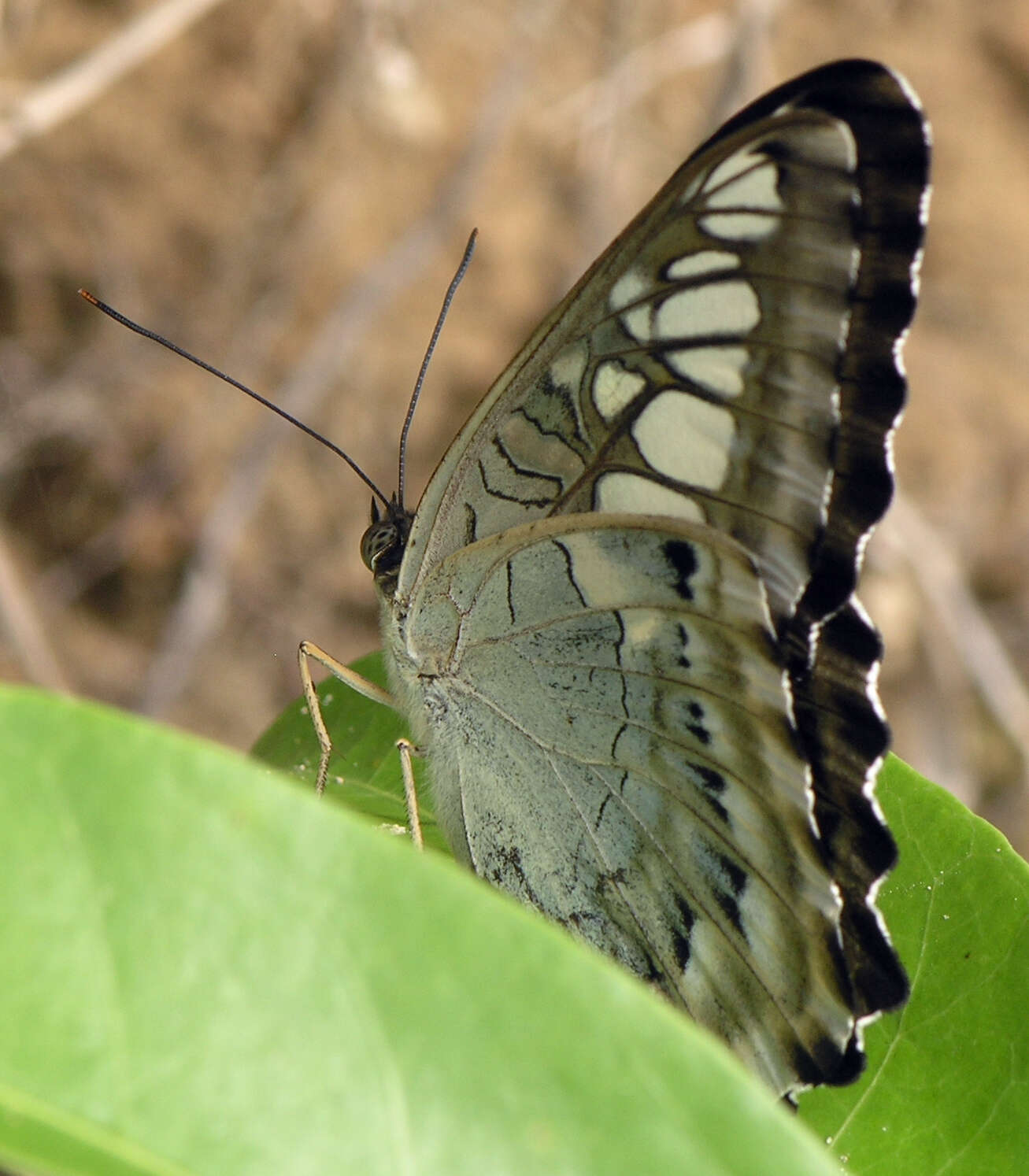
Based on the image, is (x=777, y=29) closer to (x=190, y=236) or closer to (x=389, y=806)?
(x=190, y=236)

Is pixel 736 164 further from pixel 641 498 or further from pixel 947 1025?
pixel 947 1025

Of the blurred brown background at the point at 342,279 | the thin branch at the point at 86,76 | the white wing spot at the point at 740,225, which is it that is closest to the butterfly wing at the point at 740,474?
the white wing spot at the point at 740,225

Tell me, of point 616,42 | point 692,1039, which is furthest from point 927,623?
point 692,1039

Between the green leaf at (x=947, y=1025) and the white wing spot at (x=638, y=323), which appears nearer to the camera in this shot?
the green leaf at (x=947, y=1025)

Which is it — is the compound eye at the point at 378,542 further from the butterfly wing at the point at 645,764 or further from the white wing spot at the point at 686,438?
the white wing spot at the point at 686,438

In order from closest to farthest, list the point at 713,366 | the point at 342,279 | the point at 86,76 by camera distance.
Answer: the point at 713,366, the point at 86,76, the point at 342,279

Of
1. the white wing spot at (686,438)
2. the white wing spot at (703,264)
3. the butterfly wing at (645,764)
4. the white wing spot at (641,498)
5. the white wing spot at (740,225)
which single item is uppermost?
the white wing spot at (740,225)

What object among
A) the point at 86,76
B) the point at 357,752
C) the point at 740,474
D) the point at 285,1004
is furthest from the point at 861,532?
the point at 86,76
